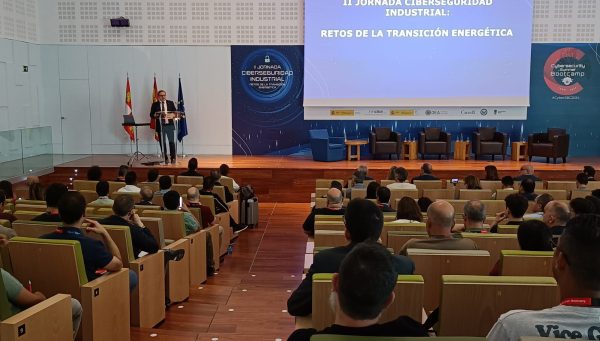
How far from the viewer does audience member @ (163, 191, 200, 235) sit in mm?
5250

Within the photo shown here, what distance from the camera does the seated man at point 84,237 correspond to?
3506 mm

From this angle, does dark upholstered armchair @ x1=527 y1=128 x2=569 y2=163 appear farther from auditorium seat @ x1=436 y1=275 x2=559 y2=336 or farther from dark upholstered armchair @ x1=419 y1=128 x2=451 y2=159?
auditorium seat @ x1=436 y1=275 x2=559 y2=336

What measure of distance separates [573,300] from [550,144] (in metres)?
10.5

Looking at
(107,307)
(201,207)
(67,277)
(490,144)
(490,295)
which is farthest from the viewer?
(490,144)

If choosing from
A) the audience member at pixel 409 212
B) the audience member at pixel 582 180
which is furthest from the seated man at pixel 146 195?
the audience member at pixel 582 180

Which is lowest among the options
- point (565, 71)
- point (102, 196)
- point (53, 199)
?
point (102, 196)

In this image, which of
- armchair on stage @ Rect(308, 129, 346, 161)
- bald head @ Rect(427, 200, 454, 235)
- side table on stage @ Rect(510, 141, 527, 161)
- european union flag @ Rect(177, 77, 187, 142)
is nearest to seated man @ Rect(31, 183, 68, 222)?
bald head @ Rect(427, 200, 454, 235)

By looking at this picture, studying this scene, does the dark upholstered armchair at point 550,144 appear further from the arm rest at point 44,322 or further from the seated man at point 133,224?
the arm rest at point 44,322

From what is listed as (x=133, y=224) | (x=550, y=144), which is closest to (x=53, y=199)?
(x=133, y=224)

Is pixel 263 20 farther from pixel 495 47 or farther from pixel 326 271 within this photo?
pixel 326 271

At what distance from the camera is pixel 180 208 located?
557cm

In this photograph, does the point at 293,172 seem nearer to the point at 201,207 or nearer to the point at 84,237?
the point at 201,207

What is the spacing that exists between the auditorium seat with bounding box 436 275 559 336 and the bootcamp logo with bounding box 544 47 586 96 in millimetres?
11436

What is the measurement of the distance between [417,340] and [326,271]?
3.65 feet
